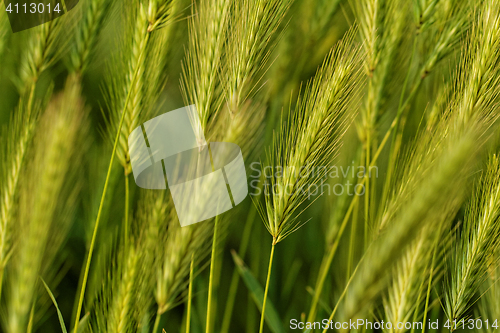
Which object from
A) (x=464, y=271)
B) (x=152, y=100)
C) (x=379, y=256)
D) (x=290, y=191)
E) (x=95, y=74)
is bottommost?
(x=464, y=271)

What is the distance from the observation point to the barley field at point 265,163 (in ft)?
1.94

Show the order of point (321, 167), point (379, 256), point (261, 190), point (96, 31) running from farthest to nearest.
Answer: point (261, 190), point (96, 31), point (321, 167), point (379, 256)

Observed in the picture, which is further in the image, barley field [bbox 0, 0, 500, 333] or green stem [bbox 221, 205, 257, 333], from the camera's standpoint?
green stem [bbox 221, 205, 257, 333]

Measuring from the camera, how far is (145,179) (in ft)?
2.53

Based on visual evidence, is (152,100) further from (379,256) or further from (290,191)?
(379,256)

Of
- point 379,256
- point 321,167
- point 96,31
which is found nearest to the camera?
point 379,256

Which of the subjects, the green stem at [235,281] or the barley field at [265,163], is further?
the green stem at [235,281]

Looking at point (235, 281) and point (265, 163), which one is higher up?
point (265, 163)

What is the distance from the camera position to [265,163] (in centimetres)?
89

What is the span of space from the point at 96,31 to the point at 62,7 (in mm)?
91

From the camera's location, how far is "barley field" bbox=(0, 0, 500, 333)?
23.3 inches

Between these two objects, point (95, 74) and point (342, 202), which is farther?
point (95, 74)

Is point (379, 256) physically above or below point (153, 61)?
below

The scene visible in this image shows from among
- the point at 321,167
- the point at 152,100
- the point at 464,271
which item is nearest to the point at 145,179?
the point at 152,100
